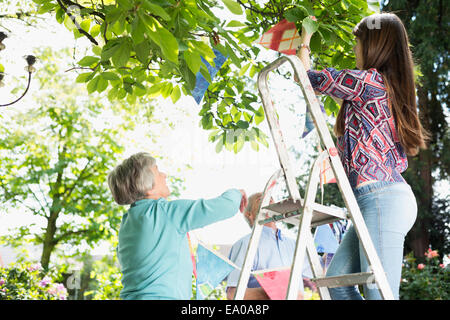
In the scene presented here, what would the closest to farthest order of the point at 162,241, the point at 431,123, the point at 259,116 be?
the point at 162,241, the point at 259,116, the point at 431,123

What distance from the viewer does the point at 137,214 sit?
6.33 feet

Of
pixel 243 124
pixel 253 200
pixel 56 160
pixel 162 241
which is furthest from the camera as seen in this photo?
pixel 56 160

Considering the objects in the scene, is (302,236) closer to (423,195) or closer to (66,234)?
(423,195)

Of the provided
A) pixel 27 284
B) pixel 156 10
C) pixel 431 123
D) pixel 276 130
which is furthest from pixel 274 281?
pixel 431 123

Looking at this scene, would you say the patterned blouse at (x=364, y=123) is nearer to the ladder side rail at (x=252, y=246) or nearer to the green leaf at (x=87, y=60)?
the ladder side rail at (x=252, y=246)

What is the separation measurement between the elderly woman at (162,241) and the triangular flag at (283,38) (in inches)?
26.5

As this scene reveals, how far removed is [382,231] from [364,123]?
14.6 inches

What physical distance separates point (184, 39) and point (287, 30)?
626 mm

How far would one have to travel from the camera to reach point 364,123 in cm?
160

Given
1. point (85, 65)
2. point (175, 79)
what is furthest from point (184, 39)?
point (175, 79)

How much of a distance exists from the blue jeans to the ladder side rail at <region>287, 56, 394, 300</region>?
58 mm

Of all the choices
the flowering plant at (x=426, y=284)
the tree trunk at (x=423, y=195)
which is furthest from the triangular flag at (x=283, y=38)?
the tree trunk at (x=423, y=195)
